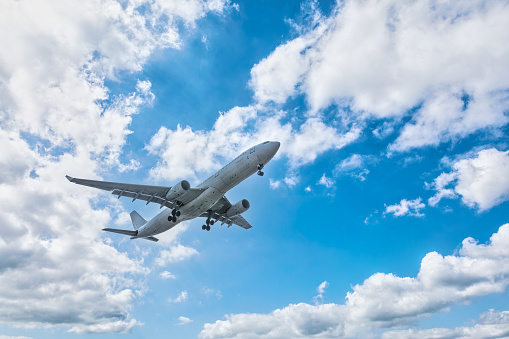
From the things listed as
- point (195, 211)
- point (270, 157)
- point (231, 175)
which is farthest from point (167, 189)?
point (270, 157)

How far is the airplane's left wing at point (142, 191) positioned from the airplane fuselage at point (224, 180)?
960 mm

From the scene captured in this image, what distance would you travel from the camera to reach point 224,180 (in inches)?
1684

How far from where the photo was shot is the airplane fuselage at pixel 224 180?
40.4 m

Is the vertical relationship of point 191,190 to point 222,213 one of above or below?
below

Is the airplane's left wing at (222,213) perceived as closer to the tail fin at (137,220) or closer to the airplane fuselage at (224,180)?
the airplane fuselage at (224,180)

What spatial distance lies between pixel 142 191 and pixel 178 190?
481 cm

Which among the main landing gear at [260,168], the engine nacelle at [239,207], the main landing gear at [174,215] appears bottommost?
the main landing gear at [174,215]

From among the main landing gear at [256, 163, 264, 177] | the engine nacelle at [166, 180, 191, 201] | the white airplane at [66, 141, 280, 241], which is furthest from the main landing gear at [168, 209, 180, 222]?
the main landing gear at [256, 163, 264, 177]

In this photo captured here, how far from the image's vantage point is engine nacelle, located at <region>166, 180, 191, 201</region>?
43.2 meters

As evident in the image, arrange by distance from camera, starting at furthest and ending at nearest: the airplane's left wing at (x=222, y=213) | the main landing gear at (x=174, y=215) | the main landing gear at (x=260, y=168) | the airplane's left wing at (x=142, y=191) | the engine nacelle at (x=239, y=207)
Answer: the airplane's left wing at (x=222, y=213), the engine nacelle at (x=239, y=207), the main landing gear at (x=174, y=215), the airplane's left wing at (x=142, y=191), the main landing gear at (x=260, y=168)

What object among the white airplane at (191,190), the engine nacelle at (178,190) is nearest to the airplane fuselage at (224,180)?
the white airplane at (191,190)

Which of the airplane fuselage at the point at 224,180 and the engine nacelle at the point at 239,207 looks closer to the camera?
the airplane fuselage at the point at 224,180

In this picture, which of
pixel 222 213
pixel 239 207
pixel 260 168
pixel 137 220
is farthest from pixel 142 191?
pixel 137 220

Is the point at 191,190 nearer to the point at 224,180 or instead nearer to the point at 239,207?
the point at 224,180
